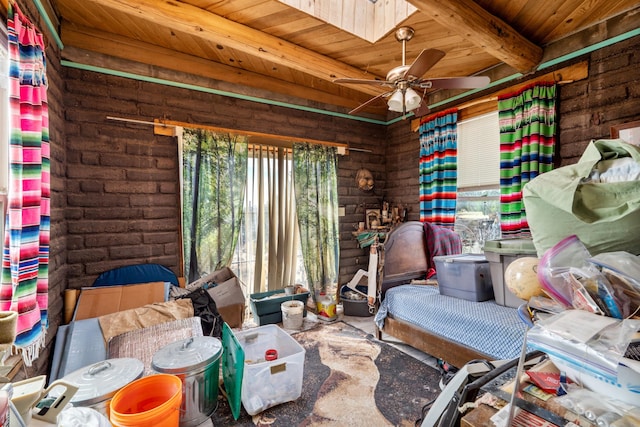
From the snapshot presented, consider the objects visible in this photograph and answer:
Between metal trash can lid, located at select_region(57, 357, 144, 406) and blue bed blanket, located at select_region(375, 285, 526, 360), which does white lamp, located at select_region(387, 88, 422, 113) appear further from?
metal trash can lid, located at select_region(57, 357, 144, 406)

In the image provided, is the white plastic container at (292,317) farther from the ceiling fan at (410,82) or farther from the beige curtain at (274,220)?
the ceiling fan at (410,82)

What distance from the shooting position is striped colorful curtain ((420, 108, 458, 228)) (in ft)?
11.5

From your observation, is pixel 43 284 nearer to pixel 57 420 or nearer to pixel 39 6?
pixel 57 420

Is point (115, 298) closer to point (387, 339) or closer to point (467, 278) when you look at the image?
point (387, 339)

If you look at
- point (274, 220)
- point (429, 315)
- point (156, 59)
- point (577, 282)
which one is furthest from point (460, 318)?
point (156, 59)

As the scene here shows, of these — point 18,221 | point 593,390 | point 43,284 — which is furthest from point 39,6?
point 593,390

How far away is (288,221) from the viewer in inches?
146

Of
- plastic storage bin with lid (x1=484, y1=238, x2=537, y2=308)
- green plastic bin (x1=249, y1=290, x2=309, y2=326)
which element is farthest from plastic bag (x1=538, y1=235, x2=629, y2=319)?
green plastic bin (x1=249, y1=290, x2=309, y2=326)

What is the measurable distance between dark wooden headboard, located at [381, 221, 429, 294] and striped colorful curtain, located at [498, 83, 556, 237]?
81 centimetres

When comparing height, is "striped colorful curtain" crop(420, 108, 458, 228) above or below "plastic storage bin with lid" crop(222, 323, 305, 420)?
above

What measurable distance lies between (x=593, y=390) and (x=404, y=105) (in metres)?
2.09

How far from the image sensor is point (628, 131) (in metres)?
2.27

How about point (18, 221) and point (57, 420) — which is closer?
point (57, 420)

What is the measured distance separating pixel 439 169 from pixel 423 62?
1826 mm
